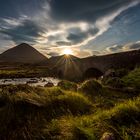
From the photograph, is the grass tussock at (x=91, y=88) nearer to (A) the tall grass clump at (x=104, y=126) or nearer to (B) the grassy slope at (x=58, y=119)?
(B) the grassy slope at (x=58, y=119)

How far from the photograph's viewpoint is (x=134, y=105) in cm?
649

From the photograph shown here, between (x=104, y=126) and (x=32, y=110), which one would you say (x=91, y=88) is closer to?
(x=32, y=110)

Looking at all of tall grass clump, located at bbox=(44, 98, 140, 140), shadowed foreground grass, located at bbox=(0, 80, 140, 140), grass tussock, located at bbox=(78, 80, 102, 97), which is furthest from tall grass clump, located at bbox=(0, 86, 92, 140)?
grass tussock, located at bbox=(78, 80, 102, 97)

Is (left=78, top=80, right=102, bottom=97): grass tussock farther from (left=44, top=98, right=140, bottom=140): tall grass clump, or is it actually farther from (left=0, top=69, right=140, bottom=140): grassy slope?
(left=44, top=98, right=140, bottom=140): tall grass clump

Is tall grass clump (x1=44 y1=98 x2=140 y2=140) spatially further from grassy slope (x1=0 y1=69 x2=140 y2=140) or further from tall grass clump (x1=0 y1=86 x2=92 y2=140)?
tall grass clump (x1=0 y1=86 x2=92 y2=140)

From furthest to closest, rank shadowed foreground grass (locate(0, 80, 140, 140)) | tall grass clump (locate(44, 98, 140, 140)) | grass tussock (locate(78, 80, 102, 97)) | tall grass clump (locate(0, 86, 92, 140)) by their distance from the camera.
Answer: grass tussock (locate(78, 80, 102, 97)) → tall grass clump (locate(0, 86, 92, 140)) → shadowed foreground grass (locate(0, 80, 140, 140)) → tall grass clump (locate(44, 98, 140, 140))

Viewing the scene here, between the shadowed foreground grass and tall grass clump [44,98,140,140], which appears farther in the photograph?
the shadowed foreground grass

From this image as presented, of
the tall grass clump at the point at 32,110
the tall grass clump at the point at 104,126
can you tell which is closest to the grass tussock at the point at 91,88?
the tall grass clump at the point at 32,110

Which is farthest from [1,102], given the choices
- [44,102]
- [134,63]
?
[134,63]

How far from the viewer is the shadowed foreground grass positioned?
17.9 ft

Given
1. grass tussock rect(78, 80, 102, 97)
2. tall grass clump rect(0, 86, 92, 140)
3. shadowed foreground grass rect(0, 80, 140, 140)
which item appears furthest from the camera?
grass tussock rect(78, 80, 102, 97)

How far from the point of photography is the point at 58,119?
6711mm

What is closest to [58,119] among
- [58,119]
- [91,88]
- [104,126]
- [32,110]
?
[58,119]

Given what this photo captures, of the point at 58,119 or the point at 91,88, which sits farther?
the point at 91,88
